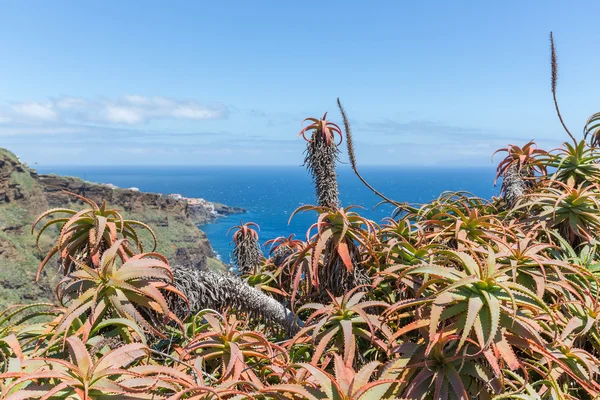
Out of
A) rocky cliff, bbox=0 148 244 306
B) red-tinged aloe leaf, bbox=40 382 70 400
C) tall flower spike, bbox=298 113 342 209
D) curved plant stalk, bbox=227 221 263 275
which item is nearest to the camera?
red-tinged aloe leaf, bbox=40 382 70 400

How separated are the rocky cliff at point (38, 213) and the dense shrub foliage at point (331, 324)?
3794cm

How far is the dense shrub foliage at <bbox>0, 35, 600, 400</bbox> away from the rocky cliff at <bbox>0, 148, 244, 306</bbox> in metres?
37.9

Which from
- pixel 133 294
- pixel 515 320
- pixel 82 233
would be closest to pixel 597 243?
pixel 515 320

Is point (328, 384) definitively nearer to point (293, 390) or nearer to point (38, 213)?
point (293, 390)

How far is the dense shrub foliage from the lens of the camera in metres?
1.42

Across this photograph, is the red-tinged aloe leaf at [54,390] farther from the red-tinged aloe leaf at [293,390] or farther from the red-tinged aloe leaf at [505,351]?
the red-tinged aloe leaf at [505,351]

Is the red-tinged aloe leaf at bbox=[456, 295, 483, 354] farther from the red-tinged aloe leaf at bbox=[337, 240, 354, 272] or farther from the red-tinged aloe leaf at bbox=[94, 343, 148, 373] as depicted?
the red-tinged aloe leaf at bbox=[94, 343, 148, 373]

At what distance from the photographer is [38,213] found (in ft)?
189

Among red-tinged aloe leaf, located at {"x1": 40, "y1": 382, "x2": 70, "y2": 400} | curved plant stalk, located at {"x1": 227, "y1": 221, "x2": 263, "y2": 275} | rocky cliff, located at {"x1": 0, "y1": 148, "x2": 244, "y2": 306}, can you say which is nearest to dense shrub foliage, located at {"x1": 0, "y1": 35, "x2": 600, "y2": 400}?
red-tinged aloe leaf, located at {"x1": 40, "y1": 382, "x2": 70, "y2": 400}

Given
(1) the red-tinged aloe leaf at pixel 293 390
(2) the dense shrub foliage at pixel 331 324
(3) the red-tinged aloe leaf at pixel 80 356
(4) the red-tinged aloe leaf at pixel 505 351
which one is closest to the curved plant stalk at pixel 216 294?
(2) the dense shrub foliage at pixel 331 324

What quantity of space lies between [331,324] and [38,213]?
222ft

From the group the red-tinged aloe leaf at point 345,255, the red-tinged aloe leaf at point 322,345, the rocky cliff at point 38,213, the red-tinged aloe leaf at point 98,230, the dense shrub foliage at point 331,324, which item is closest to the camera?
the dense shrub foliage at point 331,324

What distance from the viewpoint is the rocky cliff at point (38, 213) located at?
40906 mm

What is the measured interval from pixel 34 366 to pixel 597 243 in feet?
10.8
